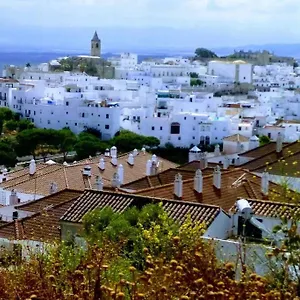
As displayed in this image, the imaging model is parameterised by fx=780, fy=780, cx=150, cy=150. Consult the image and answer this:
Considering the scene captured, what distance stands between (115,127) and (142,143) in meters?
7.95

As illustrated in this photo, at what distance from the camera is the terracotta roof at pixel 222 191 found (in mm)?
13773

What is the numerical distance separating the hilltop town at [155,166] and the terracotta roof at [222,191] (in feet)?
0.12

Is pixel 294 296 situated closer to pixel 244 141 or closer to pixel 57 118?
→ pixel 244 141

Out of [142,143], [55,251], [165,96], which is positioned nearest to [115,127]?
[142,143]

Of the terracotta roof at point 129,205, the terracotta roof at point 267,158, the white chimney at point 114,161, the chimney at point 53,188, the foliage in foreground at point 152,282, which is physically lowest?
the white chimney at point 114,161

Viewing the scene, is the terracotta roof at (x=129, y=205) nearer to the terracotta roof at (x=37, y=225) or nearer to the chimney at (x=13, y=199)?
the terracotta roof at (x=37, y=225)

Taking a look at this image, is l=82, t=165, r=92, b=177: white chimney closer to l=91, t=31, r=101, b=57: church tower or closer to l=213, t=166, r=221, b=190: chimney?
l=213, t=166, r=221, b=190: chimney

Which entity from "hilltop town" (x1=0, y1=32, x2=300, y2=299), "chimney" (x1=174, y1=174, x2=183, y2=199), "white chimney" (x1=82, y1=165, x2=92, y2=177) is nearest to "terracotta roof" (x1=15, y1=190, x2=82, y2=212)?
"hilltop town" (x1=0, y1=32, x2=300, y2=299)

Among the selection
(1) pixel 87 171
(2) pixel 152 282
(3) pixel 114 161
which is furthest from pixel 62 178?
(2) pixel 152 282

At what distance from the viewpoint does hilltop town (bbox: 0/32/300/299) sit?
6.03 meters

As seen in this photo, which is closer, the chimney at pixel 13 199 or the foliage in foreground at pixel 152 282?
the foliage in foreground at pixel 152 282

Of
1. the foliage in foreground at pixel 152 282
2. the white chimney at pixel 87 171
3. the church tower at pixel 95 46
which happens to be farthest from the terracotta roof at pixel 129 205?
the church tower at pixel 95 46

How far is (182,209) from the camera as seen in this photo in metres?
11.3

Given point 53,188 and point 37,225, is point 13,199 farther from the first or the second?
point 37,225
